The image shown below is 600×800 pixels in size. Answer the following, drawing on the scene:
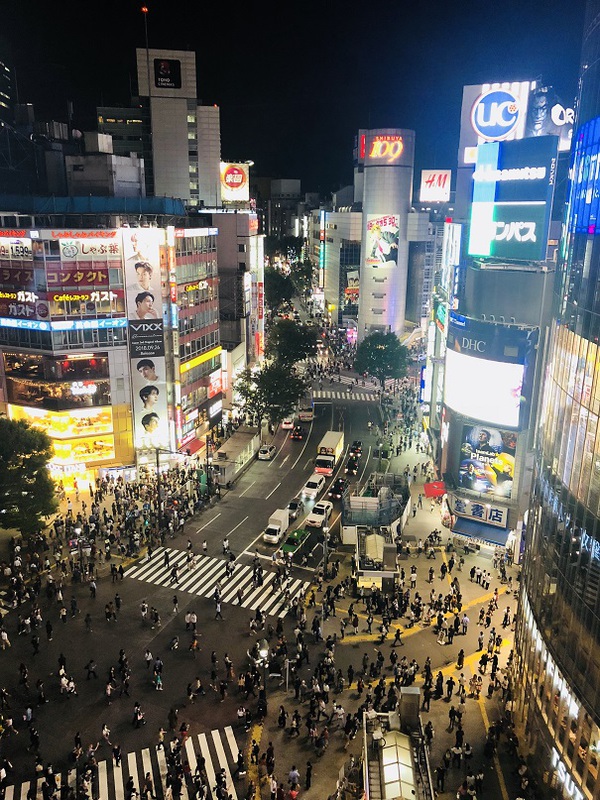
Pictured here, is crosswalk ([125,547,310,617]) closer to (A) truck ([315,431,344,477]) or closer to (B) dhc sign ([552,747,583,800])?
(A) truck ([315,431,344,477])

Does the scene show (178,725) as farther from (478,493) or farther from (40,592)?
(478,493)

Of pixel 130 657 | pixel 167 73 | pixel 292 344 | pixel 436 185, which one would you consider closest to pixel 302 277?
pixel 436 185

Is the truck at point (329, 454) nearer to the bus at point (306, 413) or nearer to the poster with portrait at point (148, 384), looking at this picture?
the bus at point (306, 413)

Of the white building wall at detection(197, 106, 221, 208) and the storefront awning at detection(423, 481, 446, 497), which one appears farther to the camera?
the white building wall at detection(197, 106, 221, 208)

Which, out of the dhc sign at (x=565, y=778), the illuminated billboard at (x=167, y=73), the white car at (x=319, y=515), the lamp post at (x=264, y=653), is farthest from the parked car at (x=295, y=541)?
the illuminated billboard at (x=167, y=73)

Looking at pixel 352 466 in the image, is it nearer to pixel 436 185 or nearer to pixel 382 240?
pixel 382 240

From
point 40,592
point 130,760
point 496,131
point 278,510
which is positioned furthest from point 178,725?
point 496,131

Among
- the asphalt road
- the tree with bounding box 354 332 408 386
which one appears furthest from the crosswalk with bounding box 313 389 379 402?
the asphalt road
